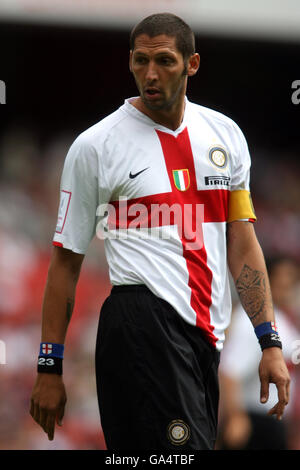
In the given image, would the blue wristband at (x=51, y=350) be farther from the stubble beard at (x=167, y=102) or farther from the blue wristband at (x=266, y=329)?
the stubble beard at (x=167, y=102)

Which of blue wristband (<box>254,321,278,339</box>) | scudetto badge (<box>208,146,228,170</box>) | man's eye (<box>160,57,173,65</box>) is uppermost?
man's eye (<box>160,57,173,65</box>)

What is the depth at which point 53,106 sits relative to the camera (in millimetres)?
12203

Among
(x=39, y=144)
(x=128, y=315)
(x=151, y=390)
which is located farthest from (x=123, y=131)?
(x=39, y=144)

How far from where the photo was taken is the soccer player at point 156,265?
11.5ft

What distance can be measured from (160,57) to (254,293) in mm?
1119

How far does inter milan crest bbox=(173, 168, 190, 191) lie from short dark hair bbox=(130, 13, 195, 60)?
50cm

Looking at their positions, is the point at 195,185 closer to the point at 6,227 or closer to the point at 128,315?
the point at 128,315

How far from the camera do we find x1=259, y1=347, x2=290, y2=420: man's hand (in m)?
3.57

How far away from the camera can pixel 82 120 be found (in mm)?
12180

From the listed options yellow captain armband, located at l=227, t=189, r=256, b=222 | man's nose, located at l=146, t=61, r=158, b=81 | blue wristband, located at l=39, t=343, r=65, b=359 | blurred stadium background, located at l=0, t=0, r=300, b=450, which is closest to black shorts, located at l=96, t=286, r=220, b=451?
blue wristband, located at l=39, t=343, r=65, b=359

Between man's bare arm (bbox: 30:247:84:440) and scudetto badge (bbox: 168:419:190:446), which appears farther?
man's bare arm (bbox: 30:247:84:440)

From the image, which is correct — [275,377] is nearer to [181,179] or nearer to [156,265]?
[156,265]

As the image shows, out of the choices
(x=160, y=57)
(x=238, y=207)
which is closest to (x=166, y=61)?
(x=160, y=57)

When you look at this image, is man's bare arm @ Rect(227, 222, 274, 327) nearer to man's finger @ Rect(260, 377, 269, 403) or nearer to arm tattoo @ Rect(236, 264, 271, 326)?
arm tattoo @ Rect(236, 264, 271, 326)
